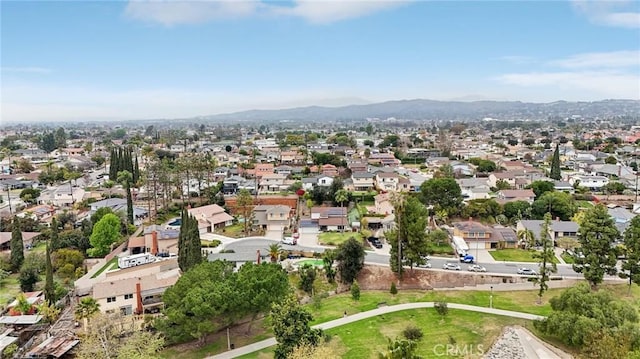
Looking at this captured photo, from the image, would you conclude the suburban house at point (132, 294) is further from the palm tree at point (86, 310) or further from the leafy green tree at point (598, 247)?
the leafy green tree at point (598, 247)

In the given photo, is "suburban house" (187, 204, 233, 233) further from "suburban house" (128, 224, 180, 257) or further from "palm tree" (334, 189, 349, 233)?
"palm tree" (334, 189, 349, 233)

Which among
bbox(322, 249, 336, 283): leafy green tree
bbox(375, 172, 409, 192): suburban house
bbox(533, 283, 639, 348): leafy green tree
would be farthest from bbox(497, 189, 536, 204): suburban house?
bbox(533, 283, 639, 348): leafy green tree

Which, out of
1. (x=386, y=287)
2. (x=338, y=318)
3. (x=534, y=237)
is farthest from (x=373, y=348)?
(x=534, y=237)

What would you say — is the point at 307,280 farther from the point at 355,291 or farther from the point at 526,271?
the point at 526,271

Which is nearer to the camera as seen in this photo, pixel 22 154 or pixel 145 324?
pixel 145 324

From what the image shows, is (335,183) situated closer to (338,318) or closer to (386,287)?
(386,287)
